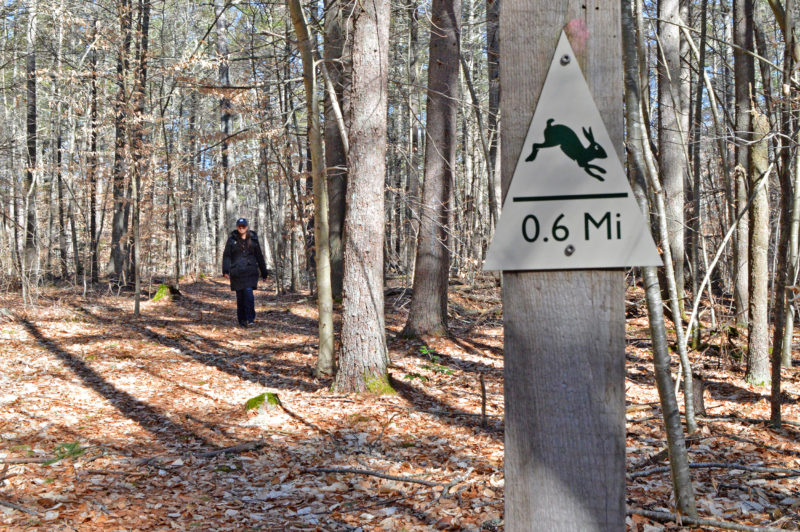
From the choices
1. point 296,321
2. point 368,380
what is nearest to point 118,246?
point 296,321

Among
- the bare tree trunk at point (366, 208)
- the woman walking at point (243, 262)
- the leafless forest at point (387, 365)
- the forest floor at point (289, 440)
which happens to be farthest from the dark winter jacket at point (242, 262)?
the bare tree trunk at point (366, 208)

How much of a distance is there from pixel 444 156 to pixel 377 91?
2.90m

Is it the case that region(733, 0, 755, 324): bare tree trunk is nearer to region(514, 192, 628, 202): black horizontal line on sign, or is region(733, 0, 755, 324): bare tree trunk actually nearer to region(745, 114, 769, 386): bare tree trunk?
region(745, 114, 769, 386): bare tree trunk

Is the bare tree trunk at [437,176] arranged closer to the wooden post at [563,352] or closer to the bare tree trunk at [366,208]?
the bare tree trunk at [366,208]

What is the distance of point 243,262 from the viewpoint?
1096 centimetres

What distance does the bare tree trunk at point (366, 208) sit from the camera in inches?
255

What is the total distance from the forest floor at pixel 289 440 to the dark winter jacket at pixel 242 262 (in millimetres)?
1495

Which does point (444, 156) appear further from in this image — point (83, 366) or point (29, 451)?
point (29, 451)

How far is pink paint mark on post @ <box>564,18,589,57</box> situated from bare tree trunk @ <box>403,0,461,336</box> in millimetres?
7205

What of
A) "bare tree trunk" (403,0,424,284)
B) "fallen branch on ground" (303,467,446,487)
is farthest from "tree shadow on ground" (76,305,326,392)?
"bare tree trunk" (403,0,424,284)

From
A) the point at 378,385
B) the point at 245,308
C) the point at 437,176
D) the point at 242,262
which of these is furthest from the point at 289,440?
the point at 245,308

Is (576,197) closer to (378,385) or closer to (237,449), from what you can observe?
(237,449)

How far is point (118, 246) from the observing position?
18906 millimetres

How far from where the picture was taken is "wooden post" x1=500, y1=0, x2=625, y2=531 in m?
1.71
